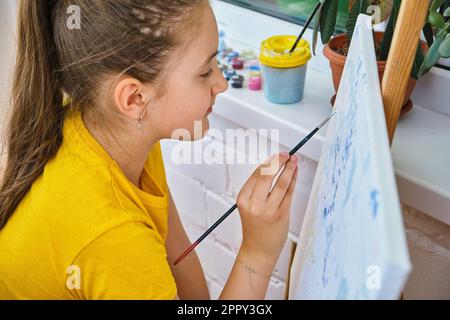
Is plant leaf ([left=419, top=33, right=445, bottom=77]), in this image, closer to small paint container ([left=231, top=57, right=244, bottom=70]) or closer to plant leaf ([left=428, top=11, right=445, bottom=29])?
plant leaf ([left=428, top=11, right=445, bottom=29])

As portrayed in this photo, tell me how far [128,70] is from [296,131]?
0.99ft

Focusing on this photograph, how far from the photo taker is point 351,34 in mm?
780

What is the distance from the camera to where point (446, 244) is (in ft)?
2.53

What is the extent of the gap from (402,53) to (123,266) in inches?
16.5

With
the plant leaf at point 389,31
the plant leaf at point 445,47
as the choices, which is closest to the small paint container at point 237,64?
the plant leaf at point 389,31

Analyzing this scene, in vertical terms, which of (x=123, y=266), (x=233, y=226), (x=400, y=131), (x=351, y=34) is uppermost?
(x=351, y=34)

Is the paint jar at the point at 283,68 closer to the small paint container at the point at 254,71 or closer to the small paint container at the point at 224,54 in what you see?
the small paint container at the point at 254,71

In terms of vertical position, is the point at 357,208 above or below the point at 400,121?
above

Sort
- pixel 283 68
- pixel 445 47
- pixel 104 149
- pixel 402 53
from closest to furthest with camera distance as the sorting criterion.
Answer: pixel 402 53, pixel 445 47, pixel 104 149, pixel 283 68

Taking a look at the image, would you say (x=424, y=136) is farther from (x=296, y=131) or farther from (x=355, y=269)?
(x=355, y=269)

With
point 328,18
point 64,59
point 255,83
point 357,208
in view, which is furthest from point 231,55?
point 357,208

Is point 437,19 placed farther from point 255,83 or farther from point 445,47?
point 255,83

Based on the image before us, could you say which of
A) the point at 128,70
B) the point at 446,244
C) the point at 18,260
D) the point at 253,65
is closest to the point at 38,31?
the point at 128,70
